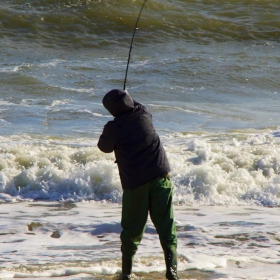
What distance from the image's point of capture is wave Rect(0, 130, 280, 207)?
7.06 meters

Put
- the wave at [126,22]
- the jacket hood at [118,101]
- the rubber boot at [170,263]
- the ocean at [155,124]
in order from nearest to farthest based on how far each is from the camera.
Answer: the jacket hood at [118,101] < the rubber boot at [170,263] < the ocean at [155,124] < the wave at [126,22]

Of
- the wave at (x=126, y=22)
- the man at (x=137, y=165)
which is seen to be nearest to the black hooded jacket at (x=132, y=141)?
the man at (x=137, y=165)

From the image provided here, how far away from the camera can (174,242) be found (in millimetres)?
4176

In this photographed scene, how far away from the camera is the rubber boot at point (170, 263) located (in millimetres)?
4176

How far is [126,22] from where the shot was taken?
58.9 feet

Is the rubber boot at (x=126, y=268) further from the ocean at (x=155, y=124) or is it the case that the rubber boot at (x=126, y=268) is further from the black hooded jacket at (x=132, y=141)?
the black hooded jacket at (x=132, y=141)

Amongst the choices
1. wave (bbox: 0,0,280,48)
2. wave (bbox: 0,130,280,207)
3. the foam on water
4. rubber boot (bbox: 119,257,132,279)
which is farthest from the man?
wave (bbox: 0,0,280,48)

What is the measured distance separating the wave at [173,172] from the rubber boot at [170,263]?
2642 millimetres

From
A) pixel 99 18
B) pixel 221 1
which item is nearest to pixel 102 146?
pixel 99 18

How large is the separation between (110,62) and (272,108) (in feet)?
16.5

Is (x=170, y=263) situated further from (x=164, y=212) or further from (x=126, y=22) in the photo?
(x=126, y=22)

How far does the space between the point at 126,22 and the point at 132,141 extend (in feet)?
47.1

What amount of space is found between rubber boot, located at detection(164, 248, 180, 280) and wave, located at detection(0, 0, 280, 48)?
1288 centimetres

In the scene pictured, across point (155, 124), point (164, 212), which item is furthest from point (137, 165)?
point (155, 124)
